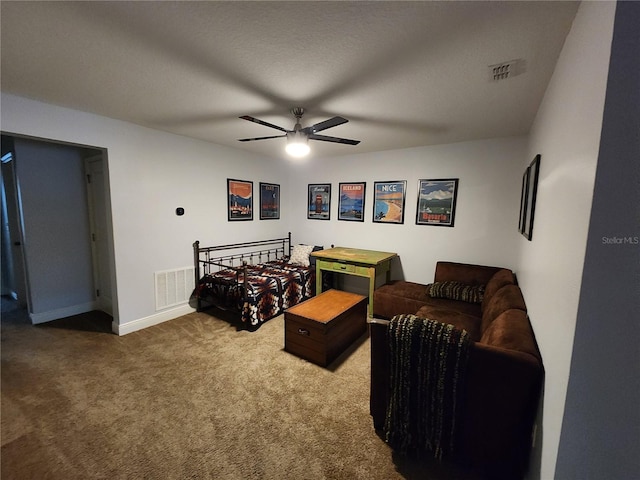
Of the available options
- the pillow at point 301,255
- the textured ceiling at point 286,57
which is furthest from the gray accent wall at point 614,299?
the pillow at point 301,255

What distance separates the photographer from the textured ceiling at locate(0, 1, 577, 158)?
1.24 m

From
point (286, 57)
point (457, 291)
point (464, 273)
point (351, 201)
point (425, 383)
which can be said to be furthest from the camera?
point (351, 201)

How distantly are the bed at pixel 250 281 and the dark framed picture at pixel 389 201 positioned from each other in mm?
1305

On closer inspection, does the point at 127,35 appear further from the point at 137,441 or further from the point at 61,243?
the point at 61,243

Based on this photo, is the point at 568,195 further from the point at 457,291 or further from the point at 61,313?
the point at 61,313

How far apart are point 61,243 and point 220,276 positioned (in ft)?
6.89

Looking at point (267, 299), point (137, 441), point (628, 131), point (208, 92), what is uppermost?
point (208, 92)

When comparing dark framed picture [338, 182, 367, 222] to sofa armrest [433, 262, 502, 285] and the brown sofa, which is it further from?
the brown sofa

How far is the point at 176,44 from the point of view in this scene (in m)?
1.49

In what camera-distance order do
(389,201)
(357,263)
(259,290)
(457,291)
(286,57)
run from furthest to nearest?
(389,201), (357,263), (259,290), (457,291), (286,57)

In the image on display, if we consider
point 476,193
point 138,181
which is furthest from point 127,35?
point 476,193

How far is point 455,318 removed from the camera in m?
2.46

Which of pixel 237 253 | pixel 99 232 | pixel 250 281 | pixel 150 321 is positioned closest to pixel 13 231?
pixel 99 232

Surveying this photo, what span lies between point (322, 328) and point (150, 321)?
2.27m
